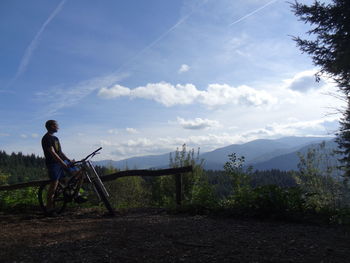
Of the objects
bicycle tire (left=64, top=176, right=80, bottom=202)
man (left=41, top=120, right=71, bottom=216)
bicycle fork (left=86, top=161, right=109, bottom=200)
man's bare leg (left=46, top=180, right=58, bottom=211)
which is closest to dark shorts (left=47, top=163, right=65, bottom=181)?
man (left=41, top=120, right=71, bottom=216)

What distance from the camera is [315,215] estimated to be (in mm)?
5867

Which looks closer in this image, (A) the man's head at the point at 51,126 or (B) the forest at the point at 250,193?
(B) the forest at the point at 250,193

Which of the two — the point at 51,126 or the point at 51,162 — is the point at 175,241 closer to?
the point at 51,162

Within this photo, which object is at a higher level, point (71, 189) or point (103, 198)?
point (71, 189)

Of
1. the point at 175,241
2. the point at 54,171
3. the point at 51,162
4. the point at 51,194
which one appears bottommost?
the point at 175,241

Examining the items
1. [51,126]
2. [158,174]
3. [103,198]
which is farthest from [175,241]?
[51,126]

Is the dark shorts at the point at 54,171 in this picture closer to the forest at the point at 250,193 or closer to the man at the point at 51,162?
the man at the point at 51,162

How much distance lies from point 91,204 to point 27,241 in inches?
165

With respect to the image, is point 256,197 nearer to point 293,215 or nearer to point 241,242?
point 293,215

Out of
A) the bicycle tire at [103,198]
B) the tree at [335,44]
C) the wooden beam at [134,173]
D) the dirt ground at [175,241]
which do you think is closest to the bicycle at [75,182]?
the bicycle tire at [103,198]

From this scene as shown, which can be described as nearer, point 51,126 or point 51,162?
point 51,162

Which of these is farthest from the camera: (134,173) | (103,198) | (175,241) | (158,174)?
(134,173)

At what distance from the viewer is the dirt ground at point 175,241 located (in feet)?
11.9

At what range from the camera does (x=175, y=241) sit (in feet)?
14.1
